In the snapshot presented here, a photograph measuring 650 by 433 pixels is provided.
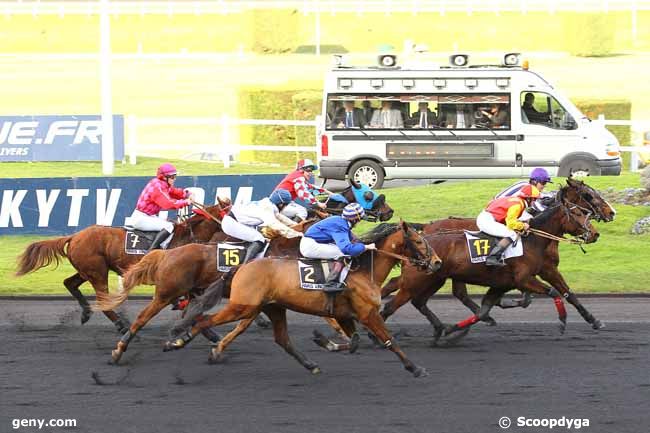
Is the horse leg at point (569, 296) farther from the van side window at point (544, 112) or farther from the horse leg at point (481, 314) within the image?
the van side window at point (544, 112)

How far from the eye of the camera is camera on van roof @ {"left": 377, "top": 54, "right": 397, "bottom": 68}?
83.9 feet

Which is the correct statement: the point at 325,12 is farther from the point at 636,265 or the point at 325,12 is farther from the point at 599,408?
the point at 599,408

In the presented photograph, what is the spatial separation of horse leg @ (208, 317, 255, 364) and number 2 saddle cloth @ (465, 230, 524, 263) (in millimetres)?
3165

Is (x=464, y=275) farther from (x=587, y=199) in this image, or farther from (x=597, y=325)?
(x=587, y=199)

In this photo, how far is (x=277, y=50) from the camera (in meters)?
58.4

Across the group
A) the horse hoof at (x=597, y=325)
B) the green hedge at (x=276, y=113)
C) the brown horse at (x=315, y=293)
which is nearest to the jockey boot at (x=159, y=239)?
the brown horse at (x=315, y=293)

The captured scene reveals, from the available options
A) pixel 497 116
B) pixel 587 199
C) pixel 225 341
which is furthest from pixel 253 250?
pixel 497 116

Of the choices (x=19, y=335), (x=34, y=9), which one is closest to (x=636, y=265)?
(x=19, y=335)

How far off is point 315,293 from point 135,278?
2.20m

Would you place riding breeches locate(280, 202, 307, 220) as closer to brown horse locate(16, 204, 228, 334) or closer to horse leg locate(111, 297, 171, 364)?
brown horse locate(16, 204, 228, 334)

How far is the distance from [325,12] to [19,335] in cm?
5089

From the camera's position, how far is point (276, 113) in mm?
31531

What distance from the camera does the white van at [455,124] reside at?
2527cm

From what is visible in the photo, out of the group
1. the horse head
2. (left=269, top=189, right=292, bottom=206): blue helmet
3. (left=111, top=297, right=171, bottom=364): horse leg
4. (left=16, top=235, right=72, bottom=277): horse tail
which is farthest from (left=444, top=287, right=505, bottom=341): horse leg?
(left=16, top=235, right=72, bottom=277): horse tail
